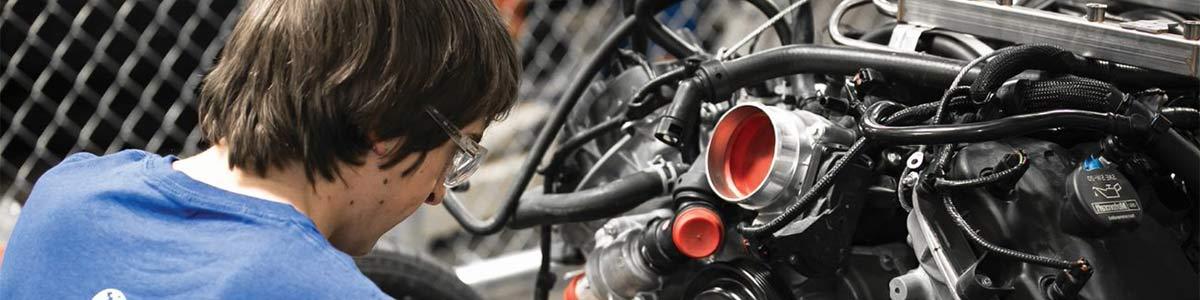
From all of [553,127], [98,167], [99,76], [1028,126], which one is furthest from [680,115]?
[99,76]

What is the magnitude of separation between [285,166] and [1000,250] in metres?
0.74

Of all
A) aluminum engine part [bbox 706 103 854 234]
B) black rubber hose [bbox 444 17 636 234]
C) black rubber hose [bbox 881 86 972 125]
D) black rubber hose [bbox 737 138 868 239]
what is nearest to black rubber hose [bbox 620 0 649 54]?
black rubber hose [bbox 444 17 636 234]

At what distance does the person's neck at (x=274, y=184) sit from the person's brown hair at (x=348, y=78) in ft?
0.04

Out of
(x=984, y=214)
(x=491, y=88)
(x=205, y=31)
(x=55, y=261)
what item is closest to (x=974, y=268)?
(x=984, y=214)

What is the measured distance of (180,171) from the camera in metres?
1.49

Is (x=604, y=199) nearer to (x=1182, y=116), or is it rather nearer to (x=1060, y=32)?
(x=1060, y=32)

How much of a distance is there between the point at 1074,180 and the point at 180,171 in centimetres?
92

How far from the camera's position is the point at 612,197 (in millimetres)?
2045

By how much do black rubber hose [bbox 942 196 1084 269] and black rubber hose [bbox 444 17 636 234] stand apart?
0.84m

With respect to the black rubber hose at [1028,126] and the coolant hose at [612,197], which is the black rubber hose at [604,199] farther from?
the black rubber hose at [1028,126]

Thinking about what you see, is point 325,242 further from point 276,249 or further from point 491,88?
point 491,88

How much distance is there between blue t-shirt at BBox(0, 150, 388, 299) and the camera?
1357mm

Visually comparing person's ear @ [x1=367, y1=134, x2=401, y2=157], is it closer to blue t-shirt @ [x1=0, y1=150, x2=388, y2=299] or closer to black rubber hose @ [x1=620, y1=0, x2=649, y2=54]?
blue t-shirt @ [x1=0, y1=150, x2=388, y2=299]

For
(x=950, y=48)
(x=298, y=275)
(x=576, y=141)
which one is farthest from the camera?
(x=576, y=141)
